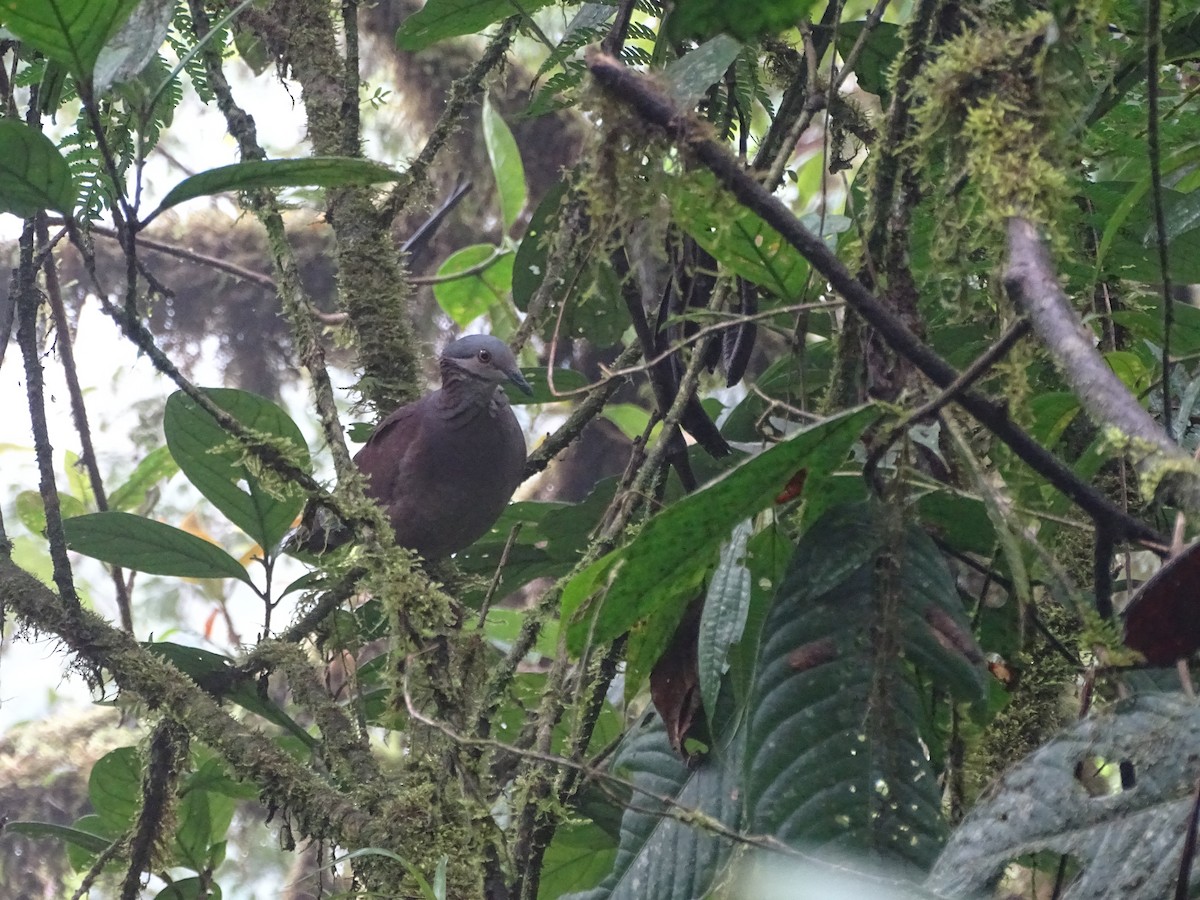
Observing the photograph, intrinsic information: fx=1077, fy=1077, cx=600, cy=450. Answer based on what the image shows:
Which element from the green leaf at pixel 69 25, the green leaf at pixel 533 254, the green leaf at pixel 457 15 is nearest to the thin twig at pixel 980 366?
the green leaf at pixel 69 25

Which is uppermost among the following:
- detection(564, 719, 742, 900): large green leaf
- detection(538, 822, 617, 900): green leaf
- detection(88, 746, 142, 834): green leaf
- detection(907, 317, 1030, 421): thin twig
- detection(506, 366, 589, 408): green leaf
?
detection(506, 366, 589, 408): green leaf

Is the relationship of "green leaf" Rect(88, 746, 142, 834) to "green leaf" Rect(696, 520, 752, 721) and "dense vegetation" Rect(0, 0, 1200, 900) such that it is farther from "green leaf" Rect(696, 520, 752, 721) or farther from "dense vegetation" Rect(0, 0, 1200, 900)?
"green leaf" Rect(696, 520, 752, 721)

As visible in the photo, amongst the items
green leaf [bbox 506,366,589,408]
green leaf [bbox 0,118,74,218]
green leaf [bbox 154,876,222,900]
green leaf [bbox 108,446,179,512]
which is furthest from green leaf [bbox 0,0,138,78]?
green leaf [bbox 108,446,179,512]

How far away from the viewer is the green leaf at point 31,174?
123 cm

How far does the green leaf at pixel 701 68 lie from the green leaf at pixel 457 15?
0.84m

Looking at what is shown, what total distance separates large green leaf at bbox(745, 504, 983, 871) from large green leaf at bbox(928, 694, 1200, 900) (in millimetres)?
136

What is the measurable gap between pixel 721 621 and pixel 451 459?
4.92 ft

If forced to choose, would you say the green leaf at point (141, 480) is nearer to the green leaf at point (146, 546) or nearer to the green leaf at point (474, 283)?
Answer: the green leaf at point (146, 546)

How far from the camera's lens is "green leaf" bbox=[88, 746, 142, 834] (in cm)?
205

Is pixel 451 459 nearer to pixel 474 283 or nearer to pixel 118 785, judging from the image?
pixel 474 283

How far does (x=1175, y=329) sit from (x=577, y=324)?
1085mm

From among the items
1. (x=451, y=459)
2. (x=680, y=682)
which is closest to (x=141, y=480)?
(x=451, y=459)

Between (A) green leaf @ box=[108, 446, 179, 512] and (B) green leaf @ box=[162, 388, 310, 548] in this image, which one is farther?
(A) green leaf @ box=[108, 446, 179, 512]

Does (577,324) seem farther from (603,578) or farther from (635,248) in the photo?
(603,578)
